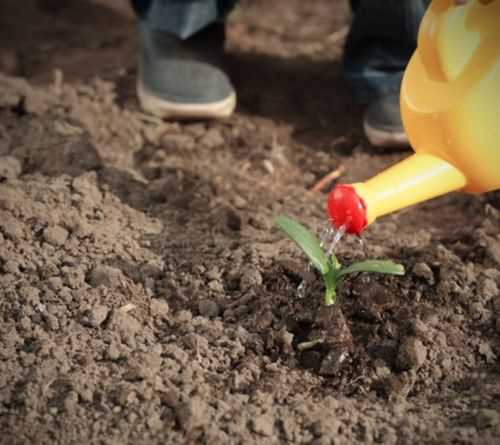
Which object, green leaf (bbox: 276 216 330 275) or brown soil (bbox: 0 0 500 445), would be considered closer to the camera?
brown soil (bbox: 0 0 500 445)

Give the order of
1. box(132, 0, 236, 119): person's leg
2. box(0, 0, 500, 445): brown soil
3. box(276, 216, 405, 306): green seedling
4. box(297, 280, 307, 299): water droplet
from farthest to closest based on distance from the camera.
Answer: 1. box(132, 0, 236, 119): person's leg
2. box(297, 280, 307, 299): water droplet
3. box(276, 216, 405, 306): green seedling
4. box(0, 0, 500, 445): brown soil

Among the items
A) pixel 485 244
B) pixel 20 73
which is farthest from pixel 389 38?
pixel 20 73

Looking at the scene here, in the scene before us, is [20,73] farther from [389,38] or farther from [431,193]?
[431,193]

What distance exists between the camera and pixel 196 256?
1.65 m

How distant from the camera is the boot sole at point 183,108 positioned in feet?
7.21

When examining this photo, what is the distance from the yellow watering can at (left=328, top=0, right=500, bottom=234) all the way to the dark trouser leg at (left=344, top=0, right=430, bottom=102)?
0.62 metres

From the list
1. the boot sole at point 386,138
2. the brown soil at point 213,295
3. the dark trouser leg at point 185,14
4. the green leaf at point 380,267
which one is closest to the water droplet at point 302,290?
the brown soil at point 213,295

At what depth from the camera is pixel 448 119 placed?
141 centimetres

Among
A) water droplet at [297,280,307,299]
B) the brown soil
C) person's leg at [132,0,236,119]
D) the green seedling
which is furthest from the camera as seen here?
person's leg at [132,0,236,119]

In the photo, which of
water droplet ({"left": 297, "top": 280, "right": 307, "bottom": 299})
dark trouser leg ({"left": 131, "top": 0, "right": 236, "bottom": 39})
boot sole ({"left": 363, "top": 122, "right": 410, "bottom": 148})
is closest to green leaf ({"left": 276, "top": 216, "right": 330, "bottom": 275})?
water droplet ({"left": 297, "top": 280, "right": 307, "bottom": 299})

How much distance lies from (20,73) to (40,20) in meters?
0.37

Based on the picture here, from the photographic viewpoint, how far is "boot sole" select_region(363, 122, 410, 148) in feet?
6.95

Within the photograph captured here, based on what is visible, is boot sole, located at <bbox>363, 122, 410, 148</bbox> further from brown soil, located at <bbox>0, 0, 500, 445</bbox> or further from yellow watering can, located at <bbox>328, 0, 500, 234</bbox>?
yellow watering can, located at <bbox>328, 0, 500, 234</bbox>

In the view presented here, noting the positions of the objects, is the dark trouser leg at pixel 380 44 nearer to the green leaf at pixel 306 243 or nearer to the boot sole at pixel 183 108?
the boot sole at pixel 183 108
